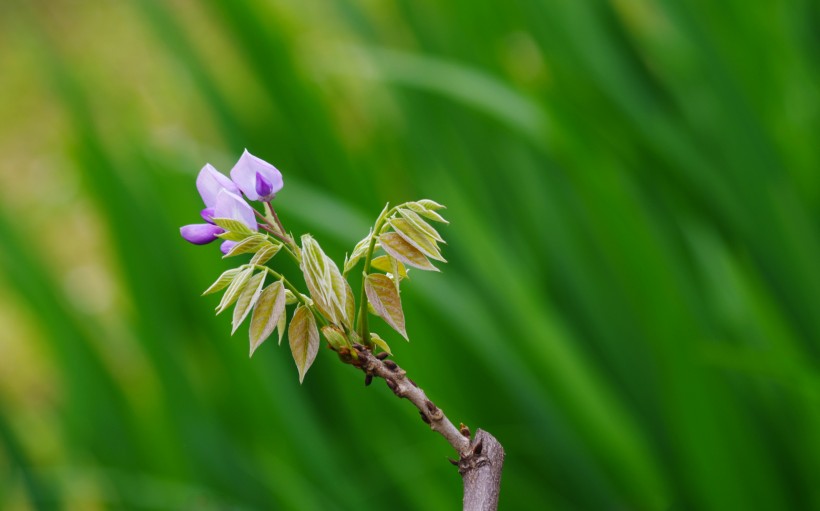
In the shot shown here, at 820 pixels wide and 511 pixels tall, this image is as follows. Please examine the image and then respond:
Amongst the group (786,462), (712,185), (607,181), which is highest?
(712,185)

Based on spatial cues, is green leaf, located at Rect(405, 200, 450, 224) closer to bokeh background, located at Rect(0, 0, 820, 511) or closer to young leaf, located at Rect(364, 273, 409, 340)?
young leaf, located at Rect(364, 273, 409, 340)

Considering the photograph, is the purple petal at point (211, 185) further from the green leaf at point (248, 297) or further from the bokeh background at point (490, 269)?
the bokeh background at point (490, 269)

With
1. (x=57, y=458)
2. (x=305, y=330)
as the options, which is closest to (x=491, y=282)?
(x=57, y=458)

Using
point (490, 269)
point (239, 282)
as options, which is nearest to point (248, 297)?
Answer: point (239, 282)

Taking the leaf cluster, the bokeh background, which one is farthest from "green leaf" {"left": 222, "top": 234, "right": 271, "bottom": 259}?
the bokeh background

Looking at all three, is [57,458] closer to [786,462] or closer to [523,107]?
[523,107]

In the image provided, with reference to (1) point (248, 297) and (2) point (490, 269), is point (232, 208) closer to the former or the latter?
(1) point (248, 297)

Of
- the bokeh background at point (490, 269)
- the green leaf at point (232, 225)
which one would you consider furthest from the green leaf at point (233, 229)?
the bokeh background at point (490, 269)
